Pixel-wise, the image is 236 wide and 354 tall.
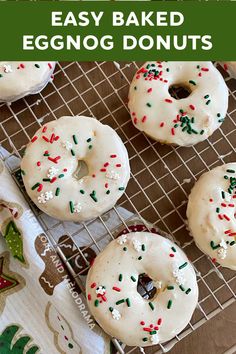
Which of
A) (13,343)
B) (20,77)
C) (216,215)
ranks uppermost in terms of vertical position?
(20,77)

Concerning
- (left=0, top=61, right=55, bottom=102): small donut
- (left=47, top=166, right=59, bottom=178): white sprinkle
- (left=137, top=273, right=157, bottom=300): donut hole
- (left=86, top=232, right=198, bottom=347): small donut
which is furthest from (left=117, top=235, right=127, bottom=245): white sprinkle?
(left=0, top=61, right=55, bottom=102): small donut

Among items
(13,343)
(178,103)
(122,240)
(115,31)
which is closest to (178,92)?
(178,103)

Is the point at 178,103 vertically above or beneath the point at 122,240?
above

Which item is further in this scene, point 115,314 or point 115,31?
point 115,31

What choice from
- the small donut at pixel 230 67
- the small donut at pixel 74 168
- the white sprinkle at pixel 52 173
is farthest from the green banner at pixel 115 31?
the white sprinkle at pixel 52 173

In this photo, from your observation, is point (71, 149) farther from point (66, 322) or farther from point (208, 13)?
point (208, 13)

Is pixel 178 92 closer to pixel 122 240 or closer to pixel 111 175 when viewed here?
pixel 111 175

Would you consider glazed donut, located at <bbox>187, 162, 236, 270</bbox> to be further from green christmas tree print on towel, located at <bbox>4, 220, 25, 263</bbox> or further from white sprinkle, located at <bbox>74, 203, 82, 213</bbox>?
green christmas tree print on towel, located at <bbox>4, 220, 25, 263</bbox>
